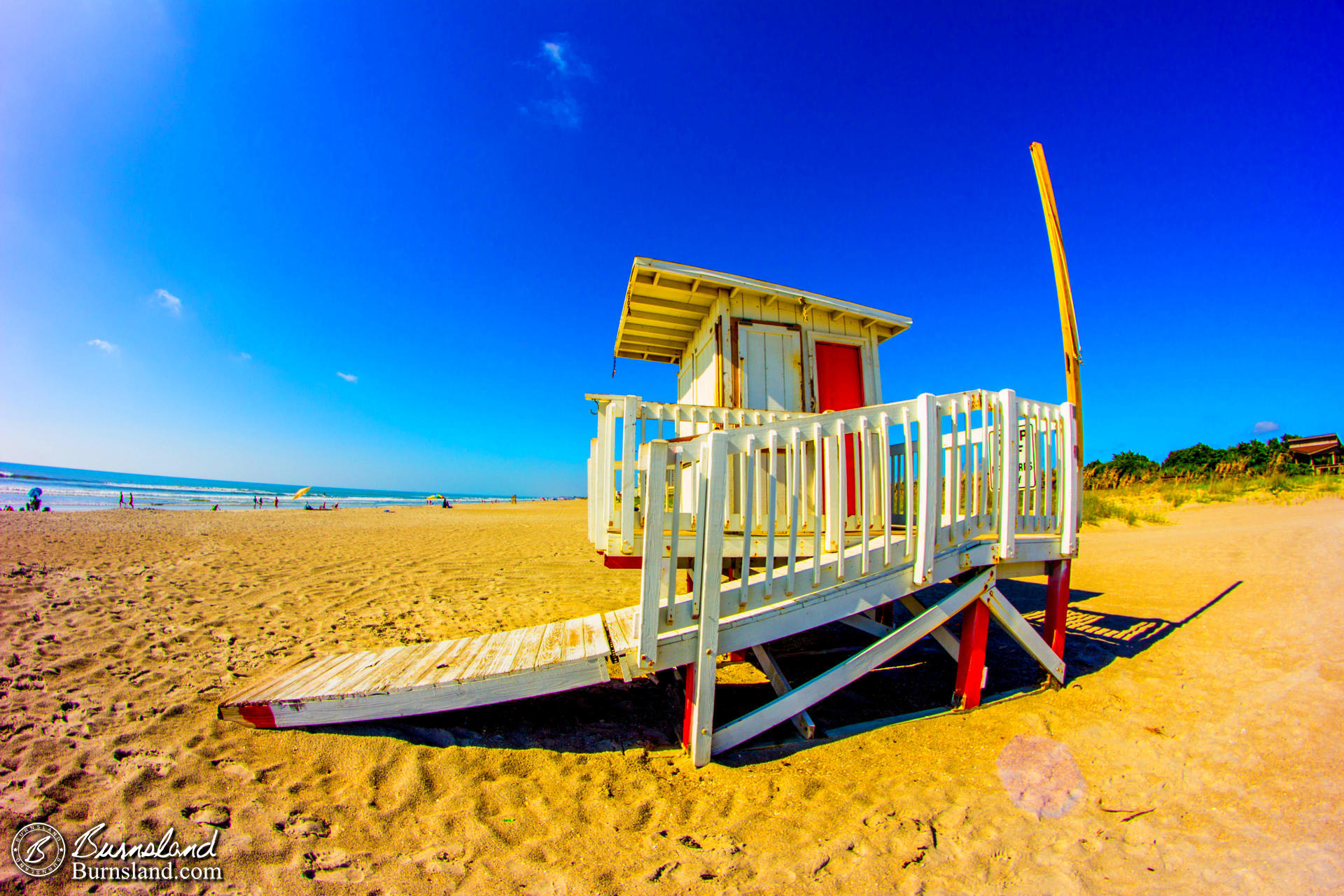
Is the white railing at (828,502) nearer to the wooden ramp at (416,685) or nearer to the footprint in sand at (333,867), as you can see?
the wooden ramp at (416,685)

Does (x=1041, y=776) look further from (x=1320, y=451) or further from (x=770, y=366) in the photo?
(x=1320, y=451)

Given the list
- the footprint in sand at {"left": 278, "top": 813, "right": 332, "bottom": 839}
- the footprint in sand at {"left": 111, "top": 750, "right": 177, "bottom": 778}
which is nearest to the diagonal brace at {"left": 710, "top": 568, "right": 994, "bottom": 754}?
the footprint in sand at {"left": 278, "top": 813, "right": 332, "bottom": 839}

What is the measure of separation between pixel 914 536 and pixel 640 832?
2.80 meters

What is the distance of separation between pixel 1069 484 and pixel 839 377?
10.2 feet

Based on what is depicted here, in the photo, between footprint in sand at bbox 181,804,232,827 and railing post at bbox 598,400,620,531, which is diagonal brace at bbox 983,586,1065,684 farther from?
footprint in sand at bbox 181,804,232,827

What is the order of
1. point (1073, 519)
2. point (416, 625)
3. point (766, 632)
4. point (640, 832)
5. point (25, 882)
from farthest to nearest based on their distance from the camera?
point (416, 625) → point (1073, 519) → point (766, 632) → point (640, 832) → point (25, 882)

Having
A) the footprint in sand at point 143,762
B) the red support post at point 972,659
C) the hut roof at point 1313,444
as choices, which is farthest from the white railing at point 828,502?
the hut roof at point 1313,444

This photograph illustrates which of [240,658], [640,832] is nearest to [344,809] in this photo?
[640,832]

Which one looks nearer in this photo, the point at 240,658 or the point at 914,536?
the point at 914,536

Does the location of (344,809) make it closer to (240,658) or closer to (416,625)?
(240,658)

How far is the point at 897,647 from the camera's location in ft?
12.4

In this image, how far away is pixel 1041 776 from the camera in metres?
3.07

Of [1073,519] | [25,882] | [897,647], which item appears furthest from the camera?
[1073,519]

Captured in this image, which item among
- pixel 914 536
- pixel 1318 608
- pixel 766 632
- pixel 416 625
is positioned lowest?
pixel 416 625
